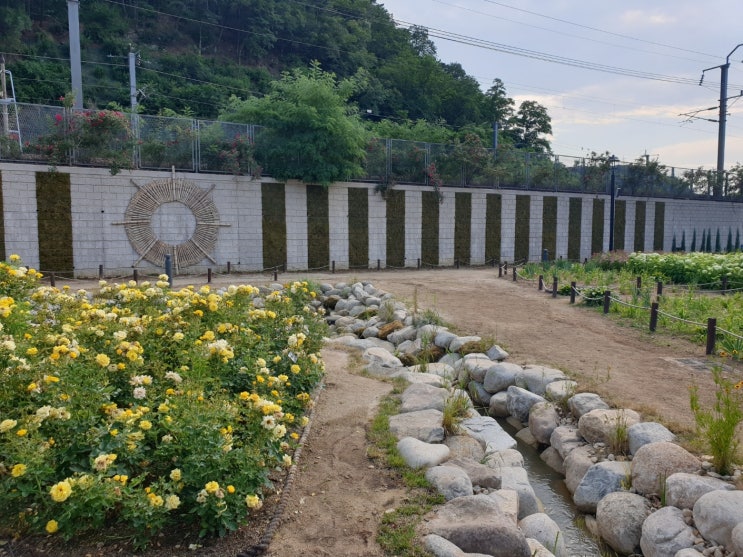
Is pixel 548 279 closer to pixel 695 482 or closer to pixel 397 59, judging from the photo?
pixel 695 482

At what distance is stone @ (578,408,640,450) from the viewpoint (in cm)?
629

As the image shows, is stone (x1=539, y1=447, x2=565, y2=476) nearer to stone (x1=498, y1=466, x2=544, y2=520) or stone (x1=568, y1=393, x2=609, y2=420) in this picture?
stone (x1=568, y1=393, x2=609, y2=420)

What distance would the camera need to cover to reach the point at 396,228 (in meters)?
23.5

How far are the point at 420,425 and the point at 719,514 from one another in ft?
8.61

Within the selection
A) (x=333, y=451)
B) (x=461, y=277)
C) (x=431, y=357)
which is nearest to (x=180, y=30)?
Answer: (x=461, y=277)

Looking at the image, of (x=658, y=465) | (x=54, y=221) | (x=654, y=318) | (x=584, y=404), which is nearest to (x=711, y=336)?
(x=654, y=318)

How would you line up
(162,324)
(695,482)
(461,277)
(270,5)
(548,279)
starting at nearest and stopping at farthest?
(695,482) < (162,324) < (548,279) < (461,277) < (270,5)

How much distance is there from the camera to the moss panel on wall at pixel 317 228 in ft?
70.2

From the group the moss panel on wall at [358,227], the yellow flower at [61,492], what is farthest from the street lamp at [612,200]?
the yellow flower at [61,492]

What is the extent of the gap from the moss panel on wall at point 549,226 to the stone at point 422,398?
21.9 meters

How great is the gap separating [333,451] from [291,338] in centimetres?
118

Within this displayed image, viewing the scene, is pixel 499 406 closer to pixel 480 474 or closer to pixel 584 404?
pixel 584 404

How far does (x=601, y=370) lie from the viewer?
8.60 meters

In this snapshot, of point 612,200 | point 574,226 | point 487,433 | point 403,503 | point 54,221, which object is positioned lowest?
point 487,433
